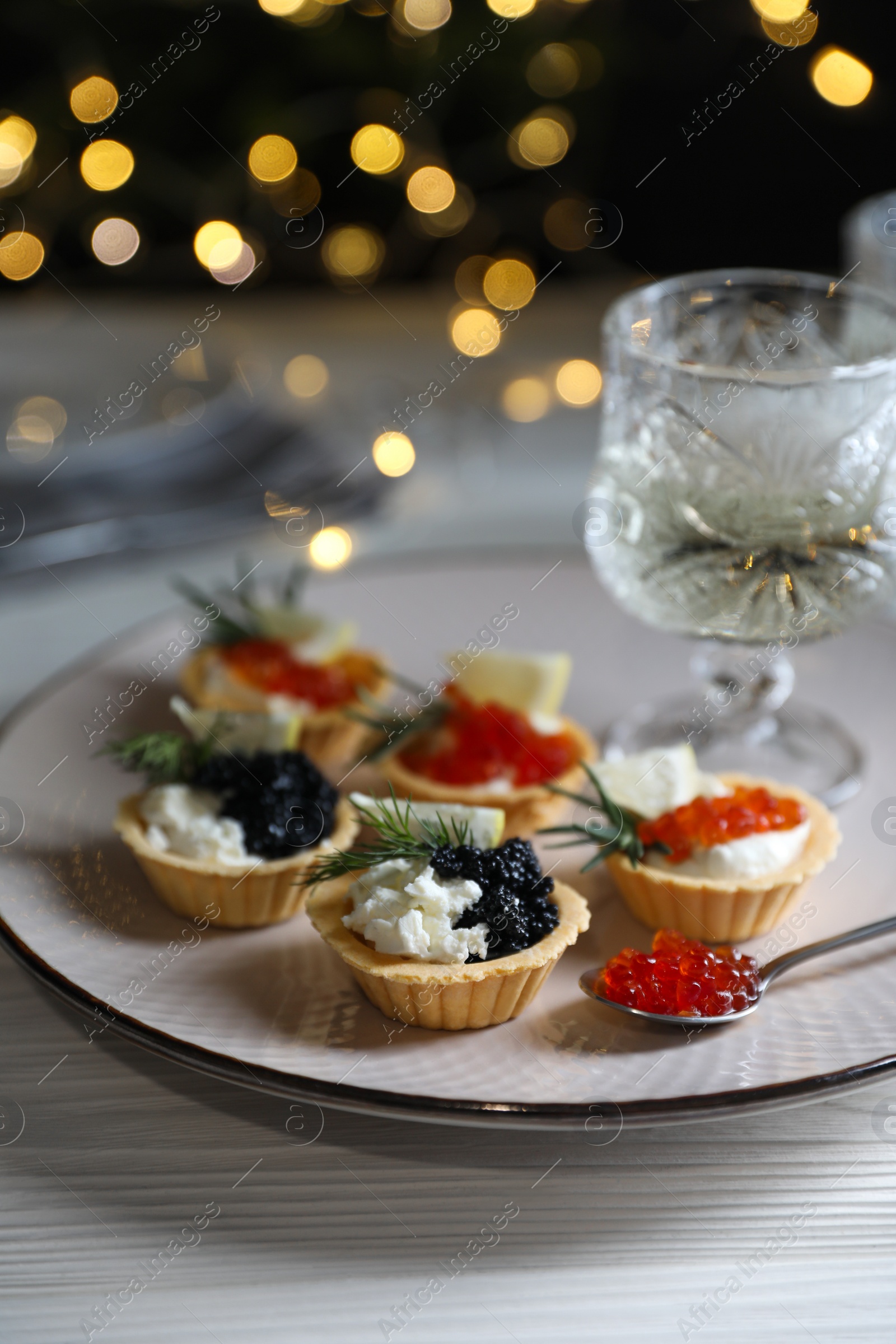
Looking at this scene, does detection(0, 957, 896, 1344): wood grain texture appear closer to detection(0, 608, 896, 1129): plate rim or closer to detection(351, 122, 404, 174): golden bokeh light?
detection(0, 608, 896, 1129): plate rim

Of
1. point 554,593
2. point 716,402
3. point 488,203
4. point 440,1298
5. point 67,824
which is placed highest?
point 488,203

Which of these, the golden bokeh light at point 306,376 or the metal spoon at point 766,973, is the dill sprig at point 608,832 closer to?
the metal spoon at point 766,973

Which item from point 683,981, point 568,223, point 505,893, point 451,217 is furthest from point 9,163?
point 683,981

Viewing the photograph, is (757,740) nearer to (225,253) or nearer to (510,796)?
(510,796)

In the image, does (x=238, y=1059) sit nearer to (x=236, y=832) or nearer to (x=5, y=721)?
(x=236, y=832)

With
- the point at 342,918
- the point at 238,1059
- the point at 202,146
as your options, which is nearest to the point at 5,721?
the point at 342,918

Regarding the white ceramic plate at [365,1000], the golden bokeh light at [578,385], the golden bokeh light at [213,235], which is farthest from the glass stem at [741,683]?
the golden bokeh light at [213,235]

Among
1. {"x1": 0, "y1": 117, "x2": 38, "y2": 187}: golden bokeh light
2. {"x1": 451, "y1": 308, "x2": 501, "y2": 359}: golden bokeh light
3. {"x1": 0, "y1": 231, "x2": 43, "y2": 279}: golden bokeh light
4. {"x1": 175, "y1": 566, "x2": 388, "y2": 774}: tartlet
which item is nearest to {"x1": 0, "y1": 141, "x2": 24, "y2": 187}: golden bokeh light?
{"x1": 0, "y1": 117, "x2": 38, "y2": 187}: golden bokeh light
